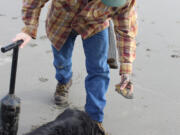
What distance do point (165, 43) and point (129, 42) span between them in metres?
2.07

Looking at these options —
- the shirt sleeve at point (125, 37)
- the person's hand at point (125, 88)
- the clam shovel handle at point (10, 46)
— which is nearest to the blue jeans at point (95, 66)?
the shirt sleeve at point (125, 37)

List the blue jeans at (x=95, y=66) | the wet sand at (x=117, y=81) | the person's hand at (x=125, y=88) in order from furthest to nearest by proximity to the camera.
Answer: the wet sand at (x=117, y=81)
the blue jeans at (x=95, y=66)
the person's hand at (x=125, y=88)

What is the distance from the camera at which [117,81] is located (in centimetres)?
292

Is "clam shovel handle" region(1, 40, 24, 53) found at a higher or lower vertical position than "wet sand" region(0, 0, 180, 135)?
higher

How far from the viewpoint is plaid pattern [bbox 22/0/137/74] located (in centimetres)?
178

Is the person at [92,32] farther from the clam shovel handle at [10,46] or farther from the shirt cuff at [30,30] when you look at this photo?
the clam shovel handle at [10,46]

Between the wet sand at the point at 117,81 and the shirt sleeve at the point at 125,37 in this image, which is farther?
the wet sand at the point at 117,81

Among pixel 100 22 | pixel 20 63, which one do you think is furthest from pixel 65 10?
pixel 20 63

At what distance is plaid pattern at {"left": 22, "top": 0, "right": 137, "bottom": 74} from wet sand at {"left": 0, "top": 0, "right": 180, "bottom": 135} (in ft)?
2.39

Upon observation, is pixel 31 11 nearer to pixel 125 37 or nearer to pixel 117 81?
pixel 125 37

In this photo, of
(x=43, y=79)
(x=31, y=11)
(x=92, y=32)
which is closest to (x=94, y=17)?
(x=92, y=32)

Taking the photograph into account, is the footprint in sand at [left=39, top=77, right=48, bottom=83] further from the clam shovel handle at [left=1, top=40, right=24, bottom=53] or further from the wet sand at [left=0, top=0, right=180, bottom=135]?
the clam shovel handle at [left=1, top=40, right=24, bottom=53]

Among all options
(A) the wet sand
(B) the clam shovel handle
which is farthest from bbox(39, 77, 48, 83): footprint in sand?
(B) the clam shovel handle

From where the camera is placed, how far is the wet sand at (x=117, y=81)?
7.83 ft
